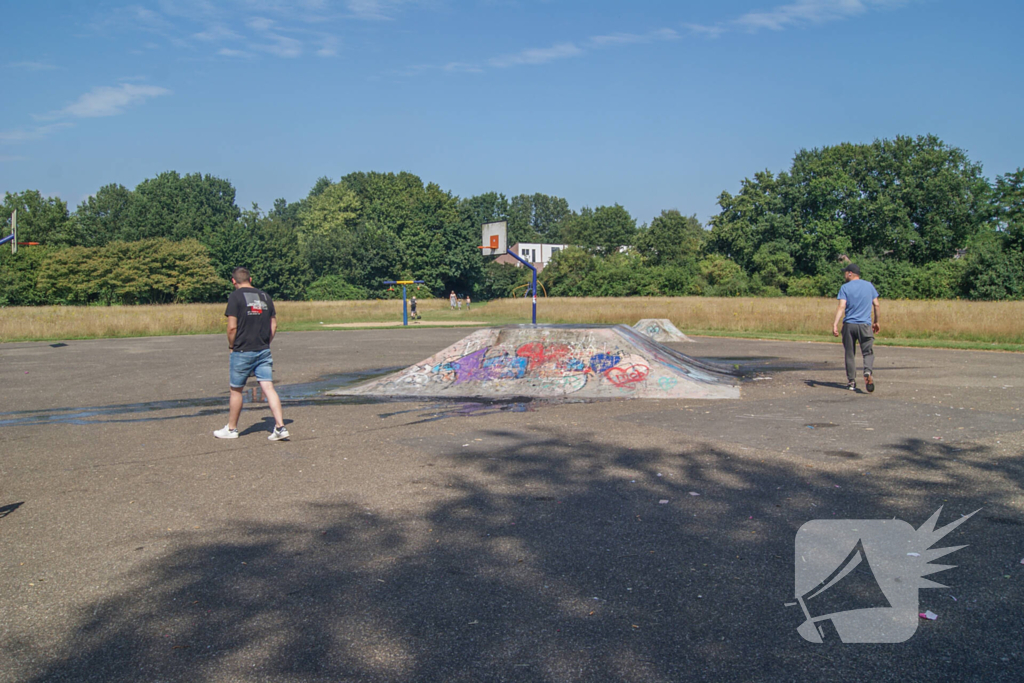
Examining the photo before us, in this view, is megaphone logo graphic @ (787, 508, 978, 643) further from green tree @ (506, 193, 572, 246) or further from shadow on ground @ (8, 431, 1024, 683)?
green tree @ (506, 193, 572, 246)

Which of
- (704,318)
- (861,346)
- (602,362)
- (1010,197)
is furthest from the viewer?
(1010,197)

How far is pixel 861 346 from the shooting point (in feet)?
36.4

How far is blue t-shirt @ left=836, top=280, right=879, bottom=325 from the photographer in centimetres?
1114

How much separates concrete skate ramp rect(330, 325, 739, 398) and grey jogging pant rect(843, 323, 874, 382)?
1.69 meters

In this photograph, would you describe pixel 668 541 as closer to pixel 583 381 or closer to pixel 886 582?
pixel 886 582

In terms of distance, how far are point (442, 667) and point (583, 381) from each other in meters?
8.43

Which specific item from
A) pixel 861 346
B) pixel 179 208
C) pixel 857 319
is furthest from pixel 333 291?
pixel 861 346

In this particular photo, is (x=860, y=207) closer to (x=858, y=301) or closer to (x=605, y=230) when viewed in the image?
(x=605, y=230)

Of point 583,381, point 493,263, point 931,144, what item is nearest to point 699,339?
point 583,381

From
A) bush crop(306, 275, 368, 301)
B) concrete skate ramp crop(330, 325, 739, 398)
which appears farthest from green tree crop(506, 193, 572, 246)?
concrete skate ramp crop(330, 325, 739, 398)

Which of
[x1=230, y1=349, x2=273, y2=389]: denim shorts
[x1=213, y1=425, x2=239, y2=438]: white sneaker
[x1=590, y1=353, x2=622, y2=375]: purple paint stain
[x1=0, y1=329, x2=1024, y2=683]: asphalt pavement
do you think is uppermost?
[x1=230, y1=349, x2=273, y2=389]: denim shorts

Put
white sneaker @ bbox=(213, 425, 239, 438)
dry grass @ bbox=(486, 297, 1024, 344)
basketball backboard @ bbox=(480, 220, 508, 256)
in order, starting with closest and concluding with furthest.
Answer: white sneaker @ bbox=(213, 425, 239, 438) < dry grass @ bbox=(486, 297, 1024, 344) < basketball backboard @ bbox=(480, 220, 508, 256)

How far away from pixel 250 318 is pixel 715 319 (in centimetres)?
2591

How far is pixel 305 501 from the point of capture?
18.4 feet
